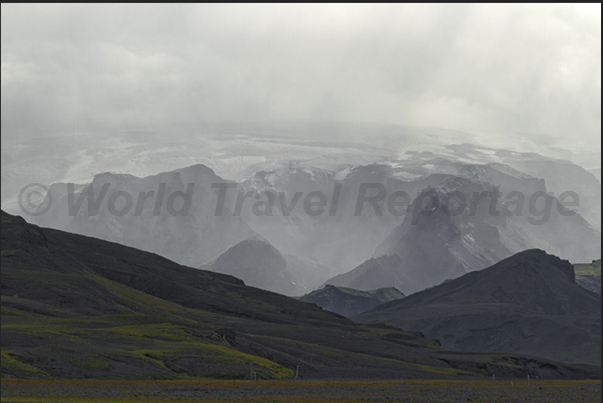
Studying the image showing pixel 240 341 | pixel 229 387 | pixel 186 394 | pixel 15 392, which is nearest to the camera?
pixel 15 392

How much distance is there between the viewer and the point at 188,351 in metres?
142

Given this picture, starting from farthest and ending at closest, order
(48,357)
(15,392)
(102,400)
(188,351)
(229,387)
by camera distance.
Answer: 1. (188,351)
2. (48,357)
3. (229,387)
4. (15,392)
5. (102,400)

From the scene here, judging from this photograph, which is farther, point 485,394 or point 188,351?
point 188,351

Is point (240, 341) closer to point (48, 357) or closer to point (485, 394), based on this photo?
point (48, 357)

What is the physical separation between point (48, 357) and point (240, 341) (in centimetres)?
6499

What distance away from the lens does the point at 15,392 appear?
85125 mm

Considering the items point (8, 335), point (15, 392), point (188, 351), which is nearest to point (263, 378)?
point (188, 351)

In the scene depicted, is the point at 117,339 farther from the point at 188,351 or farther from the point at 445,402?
the point at 445,402

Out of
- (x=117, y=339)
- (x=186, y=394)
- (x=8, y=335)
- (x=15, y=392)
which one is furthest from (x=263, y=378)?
(x=15, y=392)

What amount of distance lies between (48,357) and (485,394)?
2279 inches

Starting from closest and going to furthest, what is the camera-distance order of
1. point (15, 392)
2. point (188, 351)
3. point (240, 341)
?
point (15, 392) → point (188, 351) → point (240, 341)

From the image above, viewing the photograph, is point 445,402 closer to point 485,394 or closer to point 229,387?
point 485,394

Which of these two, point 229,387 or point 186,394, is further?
point 229,387

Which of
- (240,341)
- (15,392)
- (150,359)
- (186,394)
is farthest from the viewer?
(240,341)
